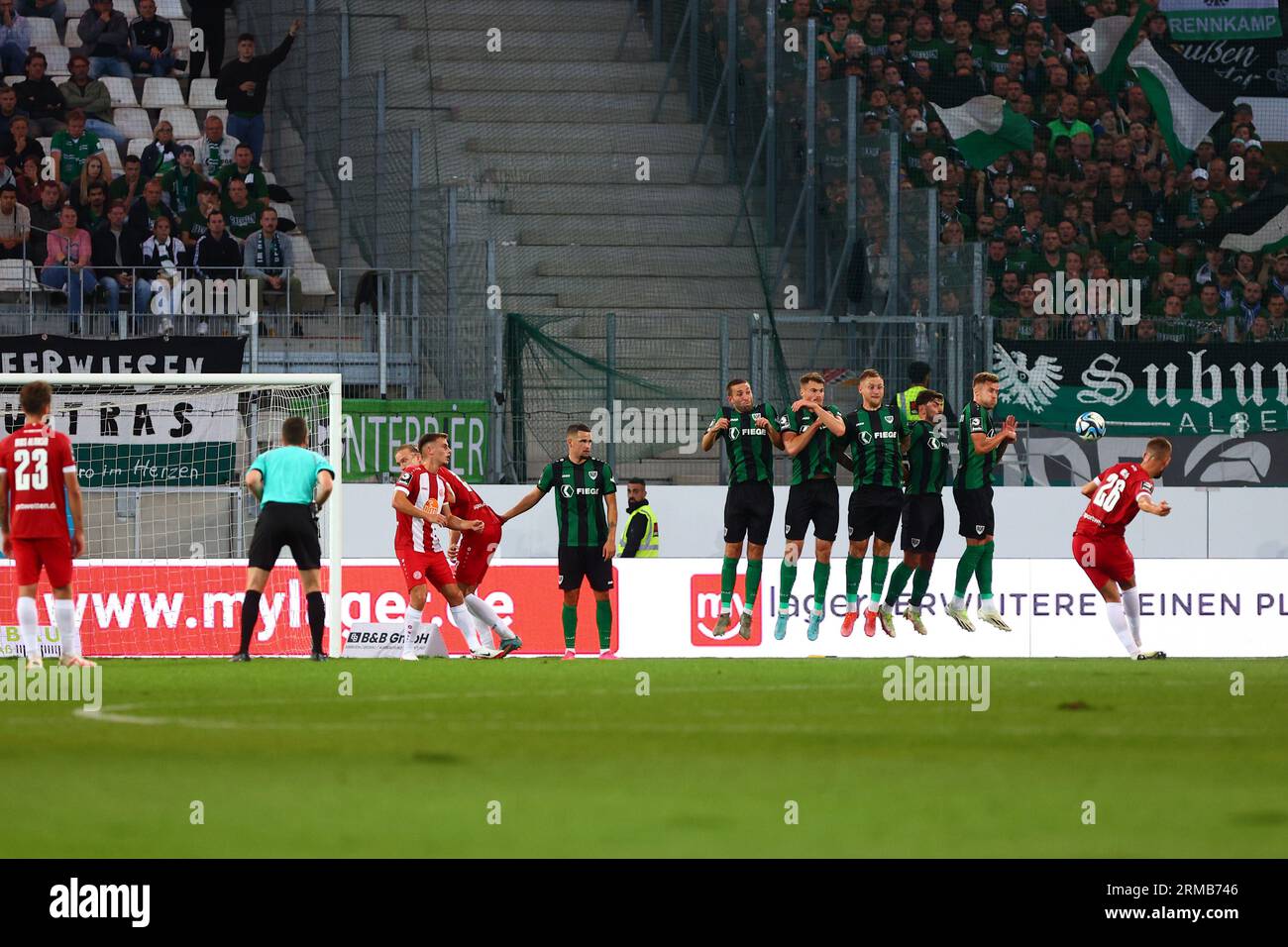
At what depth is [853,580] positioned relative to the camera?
17.1 metres

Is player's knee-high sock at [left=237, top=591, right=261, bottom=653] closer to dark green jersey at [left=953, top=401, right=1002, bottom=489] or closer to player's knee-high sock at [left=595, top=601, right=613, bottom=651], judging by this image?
player's knee-high sock at [left=595, top=601, right=613, bottom=651]

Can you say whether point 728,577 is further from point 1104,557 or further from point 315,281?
point 315,281

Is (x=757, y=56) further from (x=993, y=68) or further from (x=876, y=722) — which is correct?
(x=876, y=722)

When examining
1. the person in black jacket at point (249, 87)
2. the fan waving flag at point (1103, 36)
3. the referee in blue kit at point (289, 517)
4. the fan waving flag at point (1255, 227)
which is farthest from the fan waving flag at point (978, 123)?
the referee in blue kit at point (289, 517)

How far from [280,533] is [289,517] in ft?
0.43

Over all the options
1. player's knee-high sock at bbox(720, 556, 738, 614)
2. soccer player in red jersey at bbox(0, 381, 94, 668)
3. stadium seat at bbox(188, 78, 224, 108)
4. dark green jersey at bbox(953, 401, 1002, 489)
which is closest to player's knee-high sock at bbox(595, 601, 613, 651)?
player's knee-high sock at bbox(720, 556, 738, 614)

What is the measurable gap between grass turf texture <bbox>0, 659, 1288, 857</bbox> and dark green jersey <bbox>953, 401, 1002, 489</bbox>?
15.4ft

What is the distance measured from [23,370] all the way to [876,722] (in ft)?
41.7

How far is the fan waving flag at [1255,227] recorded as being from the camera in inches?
1000

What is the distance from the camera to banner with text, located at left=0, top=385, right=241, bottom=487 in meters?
18.9

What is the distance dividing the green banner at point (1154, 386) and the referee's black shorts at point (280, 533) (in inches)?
364

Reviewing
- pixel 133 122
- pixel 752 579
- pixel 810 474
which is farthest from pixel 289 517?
pixel 133 122
